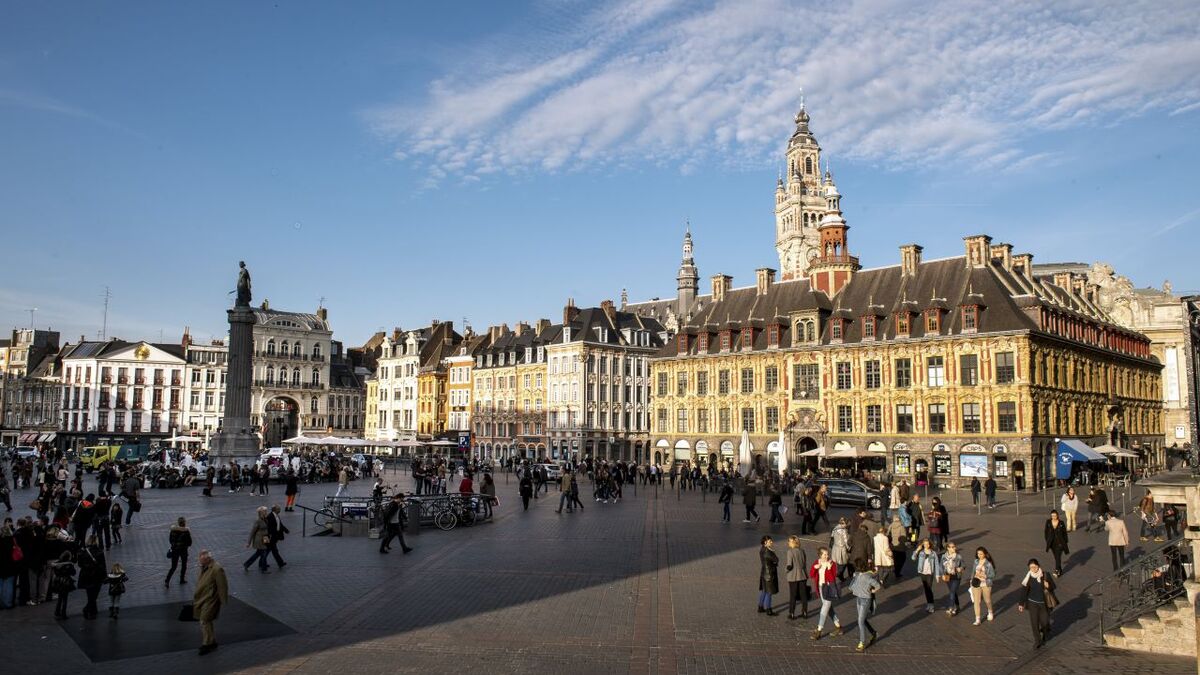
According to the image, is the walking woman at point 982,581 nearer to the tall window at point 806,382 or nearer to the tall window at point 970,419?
the tall window at point 970,419

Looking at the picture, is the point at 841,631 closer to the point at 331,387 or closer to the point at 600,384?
the point at 600,384

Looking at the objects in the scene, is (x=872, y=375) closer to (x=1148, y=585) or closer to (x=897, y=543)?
(x=897, y=543)

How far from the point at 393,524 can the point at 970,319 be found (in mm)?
38265

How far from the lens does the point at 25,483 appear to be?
42.5 m

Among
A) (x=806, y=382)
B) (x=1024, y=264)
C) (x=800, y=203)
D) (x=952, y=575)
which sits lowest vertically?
(x=952, y=575)

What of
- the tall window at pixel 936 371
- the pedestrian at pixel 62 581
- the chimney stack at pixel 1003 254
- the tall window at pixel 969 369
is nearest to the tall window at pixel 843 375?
the tall window at pixel 936 371

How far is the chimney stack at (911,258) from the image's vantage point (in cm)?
5575

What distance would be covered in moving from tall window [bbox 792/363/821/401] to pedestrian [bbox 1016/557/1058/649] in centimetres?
4386

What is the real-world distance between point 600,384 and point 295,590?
64.6 metres

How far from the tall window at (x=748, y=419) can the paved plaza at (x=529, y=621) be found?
35.4 meters

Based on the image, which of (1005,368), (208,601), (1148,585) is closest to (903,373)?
(1005,368)

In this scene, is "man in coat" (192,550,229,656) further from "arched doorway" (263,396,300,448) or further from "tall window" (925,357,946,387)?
"arched doorway" (263,396,300,448)

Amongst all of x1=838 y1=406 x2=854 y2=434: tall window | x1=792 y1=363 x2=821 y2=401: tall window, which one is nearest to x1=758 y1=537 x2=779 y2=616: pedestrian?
x1=838 y1=406 x2=854 y2=434: tall window

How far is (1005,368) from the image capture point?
159 ft
